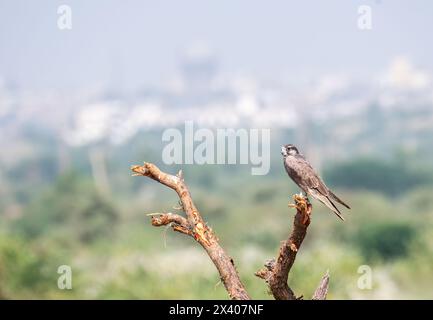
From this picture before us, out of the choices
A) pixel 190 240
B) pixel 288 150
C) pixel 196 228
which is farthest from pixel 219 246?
pixel 190 240

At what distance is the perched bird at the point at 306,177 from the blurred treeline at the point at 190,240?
5.25 ft

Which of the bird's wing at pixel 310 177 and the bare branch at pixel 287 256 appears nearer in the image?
the bare branch at pixel 287 256

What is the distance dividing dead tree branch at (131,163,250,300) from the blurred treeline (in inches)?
16.5

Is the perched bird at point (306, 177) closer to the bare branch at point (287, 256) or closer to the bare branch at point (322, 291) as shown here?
the bare branch at point (322, 291)

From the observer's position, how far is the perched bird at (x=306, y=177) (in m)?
8.74

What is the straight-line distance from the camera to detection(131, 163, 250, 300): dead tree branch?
25.9 ft

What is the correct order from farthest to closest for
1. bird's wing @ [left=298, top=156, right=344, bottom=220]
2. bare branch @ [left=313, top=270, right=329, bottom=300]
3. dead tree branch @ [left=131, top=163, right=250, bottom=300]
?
bird's wing @ [left=298, top=156, right=344, bottom=220]
bare branch @ [left=313, top=270, right=329, bottom=300]
dead tree branch @ [left=131, top=163, right=250, bottom=300]

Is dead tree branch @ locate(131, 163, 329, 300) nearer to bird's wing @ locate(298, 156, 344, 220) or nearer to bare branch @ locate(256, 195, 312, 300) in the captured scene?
Result: bare branch @ locate(256, 195, 312, 300)

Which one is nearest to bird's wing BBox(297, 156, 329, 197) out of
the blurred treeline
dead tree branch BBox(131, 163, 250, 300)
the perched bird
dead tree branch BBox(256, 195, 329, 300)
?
the perched bird

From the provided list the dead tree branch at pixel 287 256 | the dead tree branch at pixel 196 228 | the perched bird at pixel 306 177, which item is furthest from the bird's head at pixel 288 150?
the dead tree branch at pixel 196 228

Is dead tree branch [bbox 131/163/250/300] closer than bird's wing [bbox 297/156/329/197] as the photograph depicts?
Yes

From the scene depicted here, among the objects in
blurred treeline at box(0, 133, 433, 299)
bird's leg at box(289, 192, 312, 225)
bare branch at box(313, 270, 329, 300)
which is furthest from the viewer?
blurred treeline at box(0, 133, 433, 299)

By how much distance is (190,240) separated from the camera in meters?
51.6

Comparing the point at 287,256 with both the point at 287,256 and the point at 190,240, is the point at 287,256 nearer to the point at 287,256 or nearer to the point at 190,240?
the point at 287,256
